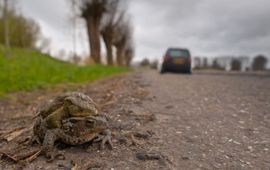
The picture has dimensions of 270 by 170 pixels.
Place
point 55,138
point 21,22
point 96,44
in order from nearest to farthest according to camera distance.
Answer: point 55,138 < point 96,44 < point 21,22

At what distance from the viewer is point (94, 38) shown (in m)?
25.7

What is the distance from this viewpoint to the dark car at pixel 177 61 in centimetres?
1612

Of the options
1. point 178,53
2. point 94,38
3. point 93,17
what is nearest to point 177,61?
point 178,53

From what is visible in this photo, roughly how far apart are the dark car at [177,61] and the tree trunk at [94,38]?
10.6 meters

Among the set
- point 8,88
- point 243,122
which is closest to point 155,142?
point 243,122

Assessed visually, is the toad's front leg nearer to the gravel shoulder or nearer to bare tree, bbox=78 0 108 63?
the gravel shoulder

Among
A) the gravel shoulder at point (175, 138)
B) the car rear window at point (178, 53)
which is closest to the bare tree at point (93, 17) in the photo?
the car rear window at point (178, 53)

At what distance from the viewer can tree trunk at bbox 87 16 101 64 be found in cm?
2569

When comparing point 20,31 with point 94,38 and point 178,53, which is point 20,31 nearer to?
point 94,38

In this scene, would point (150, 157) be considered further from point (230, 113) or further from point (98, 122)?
point (230, 113)

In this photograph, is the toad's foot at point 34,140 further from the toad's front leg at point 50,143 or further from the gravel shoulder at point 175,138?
the toad's front leg at point 50,143

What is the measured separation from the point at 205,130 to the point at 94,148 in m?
1.35

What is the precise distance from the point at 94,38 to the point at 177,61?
11.5 meters

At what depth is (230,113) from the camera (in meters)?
4.30
